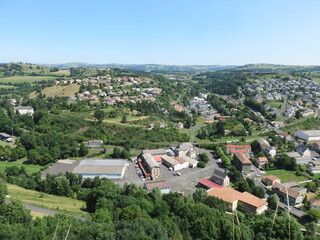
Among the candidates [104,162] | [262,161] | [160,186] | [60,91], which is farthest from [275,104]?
[60,91]

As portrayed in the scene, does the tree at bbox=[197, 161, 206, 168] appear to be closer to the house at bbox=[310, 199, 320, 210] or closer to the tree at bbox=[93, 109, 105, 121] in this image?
the house at bbox=[310, 199, 320, 210]

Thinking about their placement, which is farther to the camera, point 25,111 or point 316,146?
point 25,111

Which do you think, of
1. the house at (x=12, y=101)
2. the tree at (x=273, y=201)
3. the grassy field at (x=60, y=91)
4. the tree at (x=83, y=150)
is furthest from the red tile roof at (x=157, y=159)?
the house at (x=12, y=101)

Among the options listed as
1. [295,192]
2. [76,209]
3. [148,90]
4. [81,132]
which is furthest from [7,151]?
[148,90]

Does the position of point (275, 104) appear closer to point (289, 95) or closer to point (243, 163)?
point (289, 95)

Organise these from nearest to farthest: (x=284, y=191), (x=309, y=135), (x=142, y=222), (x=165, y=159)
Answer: (x=142, y=222), (x=284, y=191), (x=165, y=159), (x=309, y=135)

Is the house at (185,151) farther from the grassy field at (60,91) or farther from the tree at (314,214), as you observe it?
the grassy field at (60,91)

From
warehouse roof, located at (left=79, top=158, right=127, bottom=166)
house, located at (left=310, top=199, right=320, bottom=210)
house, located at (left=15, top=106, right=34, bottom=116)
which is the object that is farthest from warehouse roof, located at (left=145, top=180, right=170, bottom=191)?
house, located at (left=15, top=106, right=34, bottom=116)
